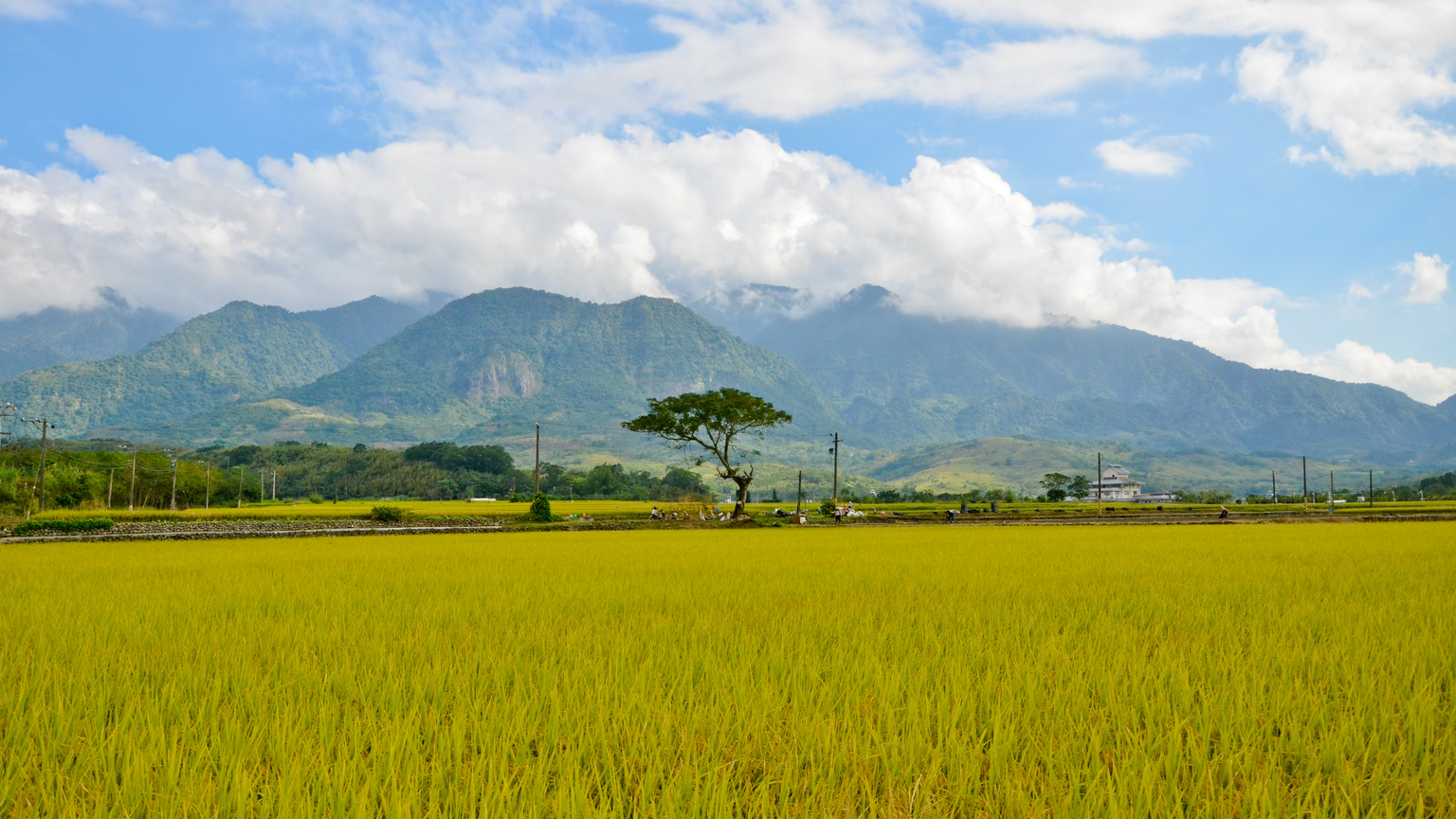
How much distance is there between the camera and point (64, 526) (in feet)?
92.4

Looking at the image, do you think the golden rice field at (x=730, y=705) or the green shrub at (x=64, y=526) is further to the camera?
the green shrub at (x=64, y=526)

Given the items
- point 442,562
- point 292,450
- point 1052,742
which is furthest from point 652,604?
point 292,450

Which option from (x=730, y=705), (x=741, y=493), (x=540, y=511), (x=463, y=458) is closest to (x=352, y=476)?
(x=463, y=458)

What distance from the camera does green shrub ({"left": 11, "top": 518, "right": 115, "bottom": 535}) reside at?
92.0ft

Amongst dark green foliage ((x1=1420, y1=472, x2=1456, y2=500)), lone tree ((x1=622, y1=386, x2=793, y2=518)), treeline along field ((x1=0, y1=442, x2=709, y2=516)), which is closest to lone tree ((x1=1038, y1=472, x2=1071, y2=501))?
dark green foliage ((x1=1420, y1=472, x2=1456, y2=500))

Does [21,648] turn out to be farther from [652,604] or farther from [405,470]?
[405,470]

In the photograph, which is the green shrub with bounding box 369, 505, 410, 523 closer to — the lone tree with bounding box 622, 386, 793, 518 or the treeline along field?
the lone tree with bounding box 622, 386, 793, 518

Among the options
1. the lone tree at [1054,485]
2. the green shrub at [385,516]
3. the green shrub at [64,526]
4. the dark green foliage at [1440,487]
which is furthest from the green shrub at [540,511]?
the dark green foliage at [1440,487]

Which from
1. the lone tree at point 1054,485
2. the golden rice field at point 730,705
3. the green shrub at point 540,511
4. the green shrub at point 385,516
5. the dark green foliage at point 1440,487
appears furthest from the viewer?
the dark green foliage at point 1440,487

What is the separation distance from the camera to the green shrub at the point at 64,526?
2805cm

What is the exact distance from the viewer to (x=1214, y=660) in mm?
5098

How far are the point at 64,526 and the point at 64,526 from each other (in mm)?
33

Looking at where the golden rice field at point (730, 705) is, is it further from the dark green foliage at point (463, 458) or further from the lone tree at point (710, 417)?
the dark green foliage at point (463, 458)

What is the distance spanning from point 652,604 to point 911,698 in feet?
15.6
